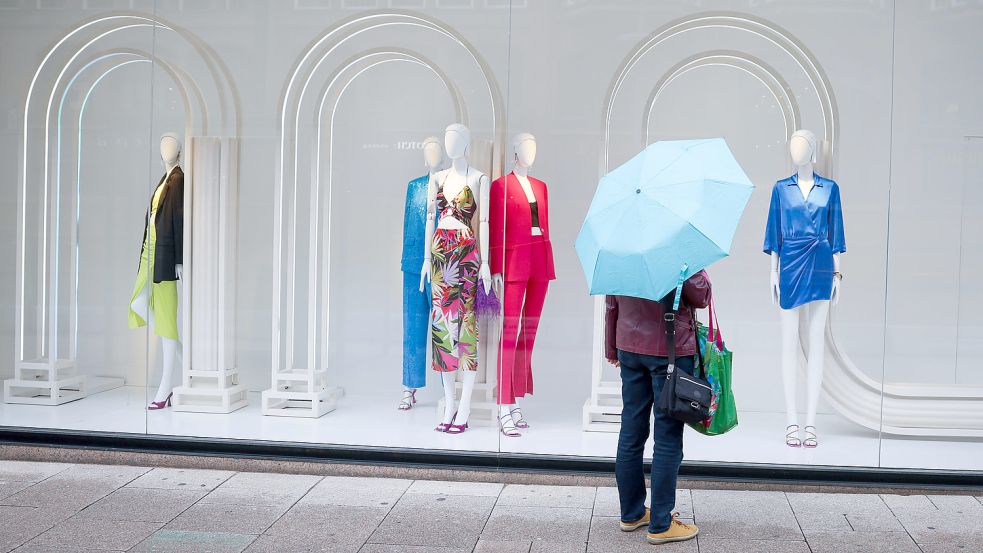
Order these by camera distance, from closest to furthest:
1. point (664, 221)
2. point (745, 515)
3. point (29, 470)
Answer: point (664, 221) < point (745, 515) < point (29, 470)

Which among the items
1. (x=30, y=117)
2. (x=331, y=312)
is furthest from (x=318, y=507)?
(x=30, y=117)

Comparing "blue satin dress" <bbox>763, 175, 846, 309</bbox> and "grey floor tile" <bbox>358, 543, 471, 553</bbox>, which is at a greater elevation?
"blue satin dress" <bbox>763, 175, 846, 309</bbox>

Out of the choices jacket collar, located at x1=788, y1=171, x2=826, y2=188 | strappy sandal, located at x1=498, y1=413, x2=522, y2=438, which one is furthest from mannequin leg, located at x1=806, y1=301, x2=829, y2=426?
strappy sandal, located at x1=498, y1=413, x2=522, y2=438

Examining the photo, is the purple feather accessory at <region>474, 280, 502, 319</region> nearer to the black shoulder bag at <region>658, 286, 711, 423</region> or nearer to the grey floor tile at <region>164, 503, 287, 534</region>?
the grey floor tile at <region>164, 503, 287, 534</region>

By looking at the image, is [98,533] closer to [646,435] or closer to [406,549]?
[406,549]

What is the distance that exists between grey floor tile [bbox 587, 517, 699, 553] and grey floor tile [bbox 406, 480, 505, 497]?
2.16 ft

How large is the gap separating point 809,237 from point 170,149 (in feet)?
11.4

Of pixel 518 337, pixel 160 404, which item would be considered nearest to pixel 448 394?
pixel 518 337

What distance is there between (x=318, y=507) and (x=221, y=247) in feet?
6.43

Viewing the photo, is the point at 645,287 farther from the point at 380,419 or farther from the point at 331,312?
the point at 331,312

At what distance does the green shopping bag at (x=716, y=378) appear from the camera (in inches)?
140

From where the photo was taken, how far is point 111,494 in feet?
14.0

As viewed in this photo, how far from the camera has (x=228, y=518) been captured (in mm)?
3930

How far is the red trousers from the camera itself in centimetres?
503
